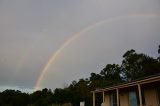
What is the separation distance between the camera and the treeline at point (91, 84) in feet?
129

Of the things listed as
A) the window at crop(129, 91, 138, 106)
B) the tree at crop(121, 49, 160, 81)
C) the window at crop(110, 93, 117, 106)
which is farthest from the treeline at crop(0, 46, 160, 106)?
the window at crop(129, 91, 138, 106)

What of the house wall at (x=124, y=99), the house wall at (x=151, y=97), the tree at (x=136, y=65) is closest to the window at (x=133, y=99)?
Result: the house wall at (x=124, y=99)

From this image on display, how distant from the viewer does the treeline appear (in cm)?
3925

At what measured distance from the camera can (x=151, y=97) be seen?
16.0m

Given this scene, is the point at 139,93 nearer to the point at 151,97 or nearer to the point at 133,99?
the point at 151,97

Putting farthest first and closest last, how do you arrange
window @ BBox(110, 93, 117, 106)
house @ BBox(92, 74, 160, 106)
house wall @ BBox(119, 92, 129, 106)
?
window @ BBox(110, 93, 117, 106) < house wall @ BBox(119, 92, 129, 106) < house @ BBox(92, 74, 160, 106)

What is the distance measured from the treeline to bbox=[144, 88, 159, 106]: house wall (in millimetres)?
21235

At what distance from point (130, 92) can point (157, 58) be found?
30210 millimetres

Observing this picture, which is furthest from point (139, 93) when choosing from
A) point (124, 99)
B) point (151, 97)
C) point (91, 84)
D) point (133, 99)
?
point (91, 84)

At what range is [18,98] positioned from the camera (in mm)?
47625

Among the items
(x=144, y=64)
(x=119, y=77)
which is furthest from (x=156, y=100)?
(x=119, y=77)

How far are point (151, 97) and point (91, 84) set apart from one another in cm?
3063

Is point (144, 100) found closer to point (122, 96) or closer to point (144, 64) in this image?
point (122, 96)

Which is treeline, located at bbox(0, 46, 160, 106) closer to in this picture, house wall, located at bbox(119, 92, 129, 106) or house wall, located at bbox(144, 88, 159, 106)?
house wall, located at bbox(119, 92, 129, 106)
